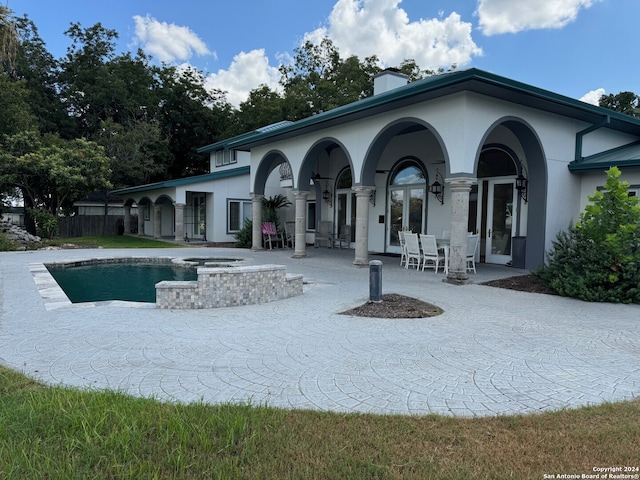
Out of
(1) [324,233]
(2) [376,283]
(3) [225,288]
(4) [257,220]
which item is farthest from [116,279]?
(1) [324,233]

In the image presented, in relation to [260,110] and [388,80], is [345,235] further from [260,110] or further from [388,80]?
[260,110]

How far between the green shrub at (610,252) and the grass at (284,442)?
4.52 m

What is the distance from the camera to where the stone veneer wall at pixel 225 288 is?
6.23 meters

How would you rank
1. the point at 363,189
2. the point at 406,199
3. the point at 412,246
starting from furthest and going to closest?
1. the point at 406,199
2. the point at 363,189
3. the point at 412,246

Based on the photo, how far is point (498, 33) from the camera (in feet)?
51.6

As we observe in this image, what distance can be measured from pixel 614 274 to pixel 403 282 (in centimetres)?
358

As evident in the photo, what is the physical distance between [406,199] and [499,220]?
3304mm

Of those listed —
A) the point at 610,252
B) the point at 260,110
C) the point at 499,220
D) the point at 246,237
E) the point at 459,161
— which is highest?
the point at 260,110

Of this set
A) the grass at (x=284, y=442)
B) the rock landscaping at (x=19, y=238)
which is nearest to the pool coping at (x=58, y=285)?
the grass at (x=284, y=442)

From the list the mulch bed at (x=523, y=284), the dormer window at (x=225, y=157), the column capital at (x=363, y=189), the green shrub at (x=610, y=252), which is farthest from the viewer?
the dormer window at (x=225, y=157)

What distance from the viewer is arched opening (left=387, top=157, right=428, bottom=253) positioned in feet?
44.0

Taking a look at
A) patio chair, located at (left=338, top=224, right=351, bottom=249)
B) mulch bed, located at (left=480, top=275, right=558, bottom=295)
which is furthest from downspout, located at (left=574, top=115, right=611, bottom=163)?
patio chair, located at (left=338, top=224, right=351, bottom=249)

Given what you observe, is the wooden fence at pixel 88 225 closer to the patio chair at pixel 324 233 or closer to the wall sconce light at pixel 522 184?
the patio chair at pixel 324 233

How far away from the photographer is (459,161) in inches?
327
